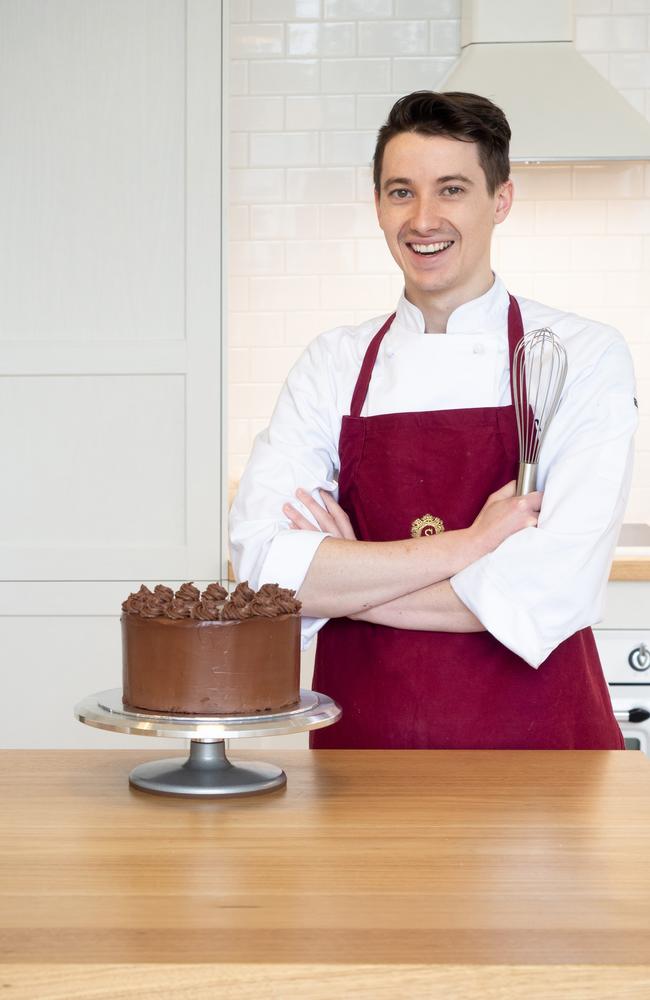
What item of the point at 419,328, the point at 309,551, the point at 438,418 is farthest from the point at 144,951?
the point at 419,328

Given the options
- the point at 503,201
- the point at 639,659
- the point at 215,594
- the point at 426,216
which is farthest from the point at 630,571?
the point at 215,594

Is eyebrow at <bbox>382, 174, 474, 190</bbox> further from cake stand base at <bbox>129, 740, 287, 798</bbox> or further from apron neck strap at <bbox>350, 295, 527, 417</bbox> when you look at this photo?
cake stand base at <bbox>129, 740, 287, 798</bbox>

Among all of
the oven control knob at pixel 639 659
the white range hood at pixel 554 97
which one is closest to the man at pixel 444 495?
the oven control knob at pixel 639 659

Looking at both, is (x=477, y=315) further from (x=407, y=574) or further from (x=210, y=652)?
(x=210, y=652)

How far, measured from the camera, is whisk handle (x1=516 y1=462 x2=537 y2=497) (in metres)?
1.75

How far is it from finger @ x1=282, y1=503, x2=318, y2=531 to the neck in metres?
0.39

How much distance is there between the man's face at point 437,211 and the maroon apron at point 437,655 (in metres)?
0.13

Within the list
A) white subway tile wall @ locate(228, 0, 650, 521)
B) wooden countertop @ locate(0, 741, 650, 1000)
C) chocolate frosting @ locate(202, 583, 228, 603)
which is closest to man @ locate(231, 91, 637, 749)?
wooden countertop @ locate(0, 741, 650, 1000)

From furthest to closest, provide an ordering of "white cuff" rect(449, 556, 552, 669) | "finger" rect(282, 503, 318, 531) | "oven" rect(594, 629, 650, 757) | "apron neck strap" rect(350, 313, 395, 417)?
"oven" rect(594, 629, 650, 757), "apron neck strap" rect(350, 313, 395, 417), "finger" rect(282, 503, 318, 531), "white cuff" rect(449, 556, 552, 669)

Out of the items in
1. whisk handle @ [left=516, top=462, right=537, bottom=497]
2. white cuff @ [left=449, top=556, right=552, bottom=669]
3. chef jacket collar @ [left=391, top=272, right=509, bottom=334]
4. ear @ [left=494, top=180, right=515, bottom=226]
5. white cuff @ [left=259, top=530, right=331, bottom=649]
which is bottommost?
white cuff @ [left=449, top=556, right=552, bottom=669]

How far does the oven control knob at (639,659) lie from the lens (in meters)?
2.61

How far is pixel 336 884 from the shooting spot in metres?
1.01

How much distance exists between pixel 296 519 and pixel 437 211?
1.71ft

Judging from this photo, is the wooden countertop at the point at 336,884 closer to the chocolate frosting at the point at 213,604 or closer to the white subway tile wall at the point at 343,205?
the chocolate frosting at the point at 213,604
